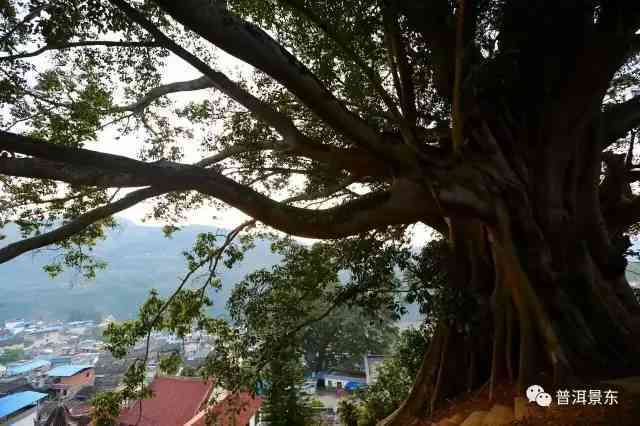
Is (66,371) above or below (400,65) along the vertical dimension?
below

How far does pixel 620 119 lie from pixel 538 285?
102 inches

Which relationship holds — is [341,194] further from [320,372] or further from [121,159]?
[320,372]

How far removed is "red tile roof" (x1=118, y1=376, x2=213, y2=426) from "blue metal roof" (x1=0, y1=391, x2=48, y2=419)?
6.77 m

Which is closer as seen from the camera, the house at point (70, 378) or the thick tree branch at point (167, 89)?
the thick tree branch at point (167, 89)

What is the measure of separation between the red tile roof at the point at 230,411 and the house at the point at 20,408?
9.84 m

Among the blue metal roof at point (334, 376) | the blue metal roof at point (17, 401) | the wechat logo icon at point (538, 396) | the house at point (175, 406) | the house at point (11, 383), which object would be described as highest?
the wechat logo icon at point (538, 396)

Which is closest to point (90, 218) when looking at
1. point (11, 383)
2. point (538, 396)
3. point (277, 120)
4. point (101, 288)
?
point (277, 120)

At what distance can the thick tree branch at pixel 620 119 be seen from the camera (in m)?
4.37

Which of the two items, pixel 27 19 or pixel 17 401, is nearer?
pixel 27 19

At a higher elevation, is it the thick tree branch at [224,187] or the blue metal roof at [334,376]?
the thick tree branch at [224,187]

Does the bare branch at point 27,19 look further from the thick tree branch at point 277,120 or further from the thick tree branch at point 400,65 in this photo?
the thick tree branch at point 400,65

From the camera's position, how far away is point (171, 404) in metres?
12.0

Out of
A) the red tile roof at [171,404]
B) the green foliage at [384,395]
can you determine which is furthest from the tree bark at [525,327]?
the red tile roof at [171,404]

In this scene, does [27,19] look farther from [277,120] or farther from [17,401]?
[17,401]
